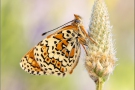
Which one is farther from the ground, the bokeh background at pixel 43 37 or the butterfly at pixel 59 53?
the bokeh background at pixel 43 37

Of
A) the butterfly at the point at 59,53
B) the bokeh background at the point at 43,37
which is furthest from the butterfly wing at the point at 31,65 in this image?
the bokeh background at the point at 43,37

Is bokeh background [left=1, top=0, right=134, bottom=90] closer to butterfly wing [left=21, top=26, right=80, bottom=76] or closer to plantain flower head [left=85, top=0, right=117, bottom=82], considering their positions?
butterfly wing [left=21, top=26, right=80, bottom=76]

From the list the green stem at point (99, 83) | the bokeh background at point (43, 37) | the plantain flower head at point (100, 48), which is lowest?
the green stem at point (99, 83)

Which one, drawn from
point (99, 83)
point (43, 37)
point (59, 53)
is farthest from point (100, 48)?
point (43, 37)

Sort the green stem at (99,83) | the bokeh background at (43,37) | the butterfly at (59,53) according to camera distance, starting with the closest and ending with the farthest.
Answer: the green stem at (99,83) < the butterfly at (59,53) < the bokeh background at (43,37)

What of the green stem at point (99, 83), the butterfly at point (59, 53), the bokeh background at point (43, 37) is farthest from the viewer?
the bokeh background at point (43, 37)

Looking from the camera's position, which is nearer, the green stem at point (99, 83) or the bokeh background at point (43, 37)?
the green stem at point (99, 83)

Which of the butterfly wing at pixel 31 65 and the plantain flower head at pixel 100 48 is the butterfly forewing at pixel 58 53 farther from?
the plantain flower head at pixel 100 48
